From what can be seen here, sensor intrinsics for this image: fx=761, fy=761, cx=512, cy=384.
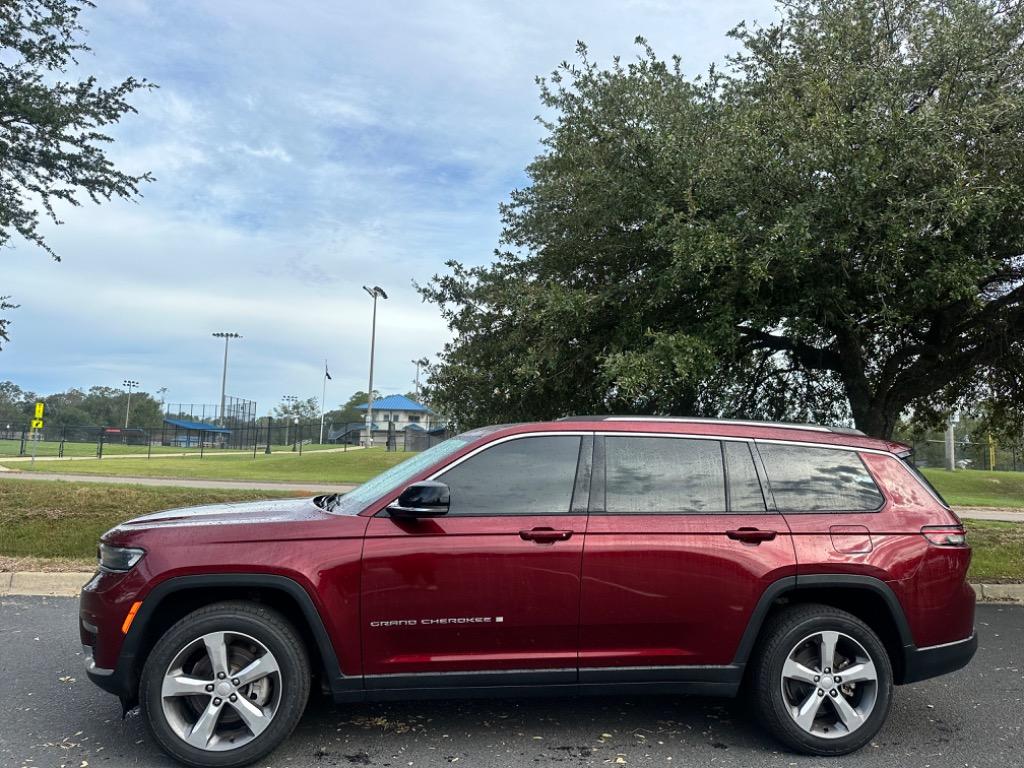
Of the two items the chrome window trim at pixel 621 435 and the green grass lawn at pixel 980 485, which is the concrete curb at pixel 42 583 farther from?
the green grass lawn at pixel 980 485

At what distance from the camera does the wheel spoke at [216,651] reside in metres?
3.53

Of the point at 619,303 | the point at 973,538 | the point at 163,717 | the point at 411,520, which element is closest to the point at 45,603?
the point at 163,717

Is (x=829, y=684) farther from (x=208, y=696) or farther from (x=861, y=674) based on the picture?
(x=208, y=696)

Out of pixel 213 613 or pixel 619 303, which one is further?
pixel 619 303

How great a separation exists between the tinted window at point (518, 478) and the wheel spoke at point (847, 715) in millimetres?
1665

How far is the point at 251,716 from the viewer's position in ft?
11.6

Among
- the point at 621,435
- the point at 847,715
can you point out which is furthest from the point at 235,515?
the point at 847,715

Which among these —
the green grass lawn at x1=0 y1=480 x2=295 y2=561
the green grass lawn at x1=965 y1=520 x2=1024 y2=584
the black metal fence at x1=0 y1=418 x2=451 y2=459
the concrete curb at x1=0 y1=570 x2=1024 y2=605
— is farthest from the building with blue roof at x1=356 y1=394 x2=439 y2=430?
the concrete curb at x1=0 y1=570 x2=1024 y2=605

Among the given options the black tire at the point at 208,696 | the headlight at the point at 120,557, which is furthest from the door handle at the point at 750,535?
the headlight at the point at 120,557

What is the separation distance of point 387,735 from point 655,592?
1.58m

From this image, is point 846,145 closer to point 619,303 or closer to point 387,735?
point 619,303

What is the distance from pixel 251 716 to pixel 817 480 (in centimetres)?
307

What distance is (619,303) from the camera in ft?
31.3

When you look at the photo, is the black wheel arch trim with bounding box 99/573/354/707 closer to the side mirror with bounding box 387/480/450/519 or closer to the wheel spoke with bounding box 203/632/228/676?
the wheel spoke with bounding box 203/632/228/676
